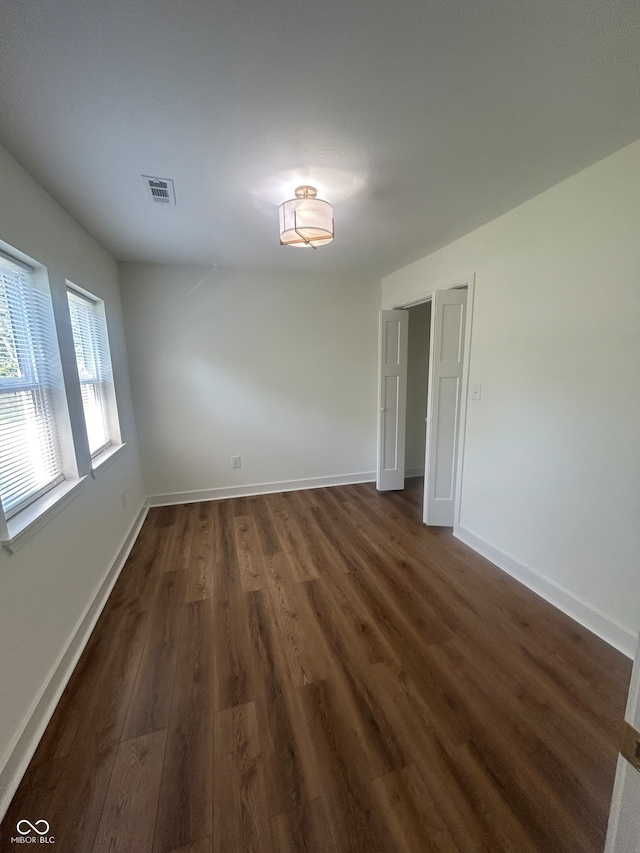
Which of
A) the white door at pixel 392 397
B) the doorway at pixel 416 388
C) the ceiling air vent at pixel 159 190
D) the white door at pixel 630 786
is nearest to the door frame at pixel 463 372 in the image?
the white door at pixel 392 397

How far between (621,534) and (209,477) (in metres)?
3.36

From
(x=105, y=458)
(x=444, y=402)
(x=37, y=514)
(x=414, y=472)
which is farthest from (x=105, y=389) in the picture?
(x=414, y=472)

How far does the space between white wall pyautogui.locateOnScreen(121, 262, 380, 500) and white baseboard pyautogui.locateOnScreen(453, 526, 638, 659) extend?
6.33ft

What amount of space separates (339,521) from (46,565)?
2.15 m

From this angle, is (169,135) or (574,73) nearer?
(574,73)

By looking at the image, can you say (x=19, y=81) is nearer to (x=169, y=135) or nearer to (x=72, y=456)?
(x=169, y=135)

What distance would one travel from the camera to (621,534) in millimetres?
1640

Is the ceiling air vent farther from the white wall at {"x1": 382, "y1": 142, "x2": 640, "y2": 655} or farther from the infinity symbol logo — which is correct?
the infinity symbol logo

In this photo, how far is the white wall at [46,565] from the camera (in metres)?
1.20

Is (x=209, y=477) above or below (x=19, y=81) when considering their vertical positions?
below

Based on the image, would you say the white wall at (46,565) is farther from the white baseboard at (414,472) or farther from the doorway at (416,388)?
the white baseboard at (414,472)

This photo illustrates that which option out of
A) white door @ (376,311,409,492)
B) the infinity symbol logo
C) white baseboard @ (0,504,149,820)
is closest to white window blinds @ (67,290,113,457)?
white baseboard @ (0,504,149,820)

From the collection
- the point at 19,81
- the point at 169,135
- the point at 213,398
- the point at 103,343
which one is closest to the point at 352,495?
the point at 213,398

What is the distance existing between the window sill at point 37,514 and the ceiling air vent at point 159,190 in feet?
5.51
